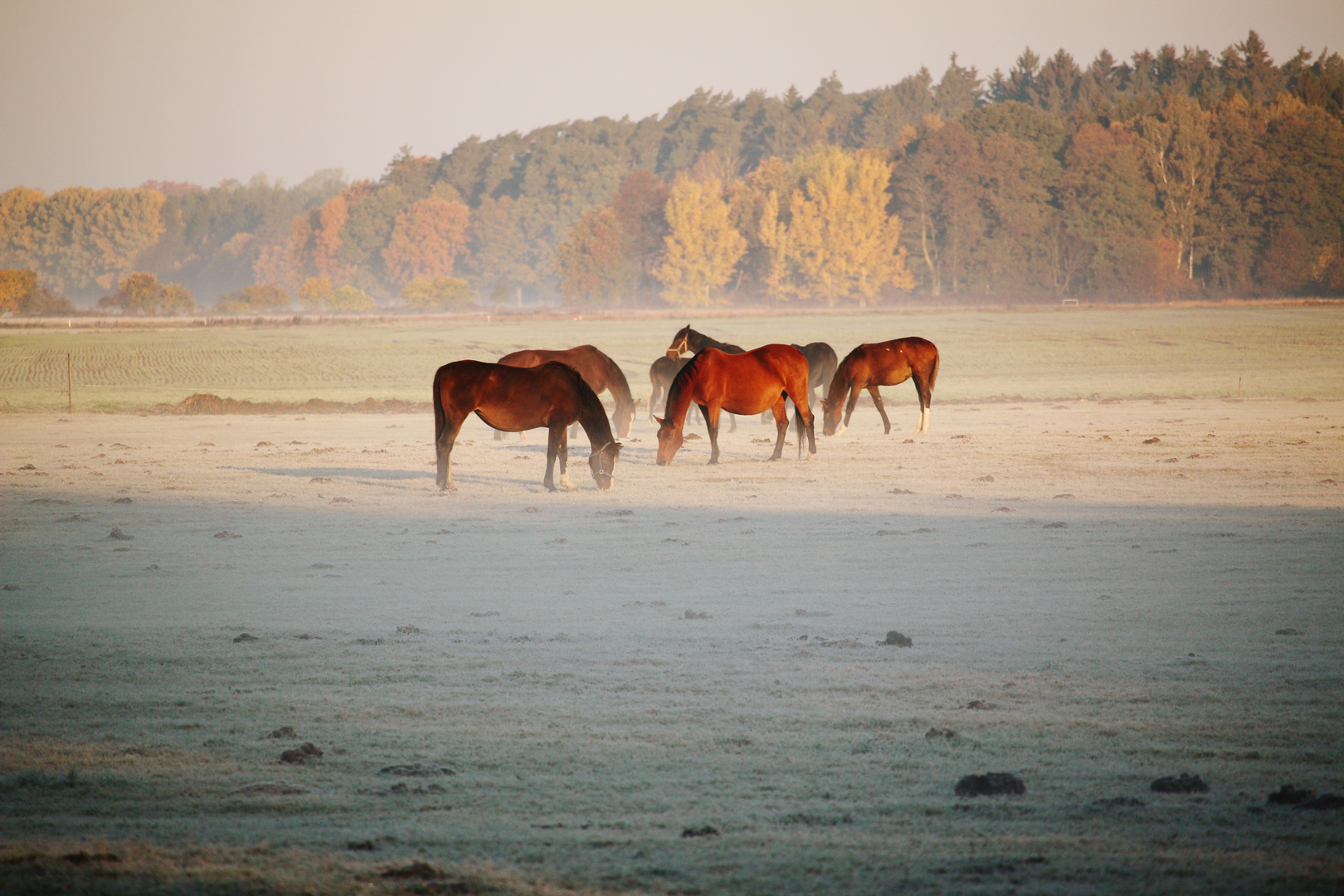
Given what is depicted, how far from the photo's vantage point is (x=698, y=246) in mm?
114875

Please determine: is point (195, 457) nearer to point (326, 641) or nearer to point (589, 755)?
point (326, 641)

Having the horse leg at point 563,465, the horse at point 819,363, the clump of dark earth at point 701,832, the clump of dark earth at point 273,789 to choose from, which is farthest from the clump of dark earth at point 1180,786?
the horse at point 819,363

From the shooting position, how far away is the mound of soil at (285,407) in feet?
98.0

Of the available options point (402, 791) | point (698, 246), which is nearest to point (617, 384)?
point (402, 791)

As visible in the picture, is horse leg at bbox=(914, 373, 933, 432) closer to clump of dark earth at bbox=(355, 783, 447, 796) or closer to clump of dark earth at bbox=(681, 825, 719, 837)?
clump of dark earth at bbox=(355, 783, 447, 796)

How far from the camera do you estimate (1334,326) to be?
53.2 metres

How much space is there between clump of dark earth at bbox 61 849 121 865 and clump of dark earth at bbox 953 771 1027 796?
3155 millimetres

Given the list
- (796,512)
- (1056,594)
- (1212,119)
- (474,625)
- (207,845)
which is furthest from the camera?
(1212,119)

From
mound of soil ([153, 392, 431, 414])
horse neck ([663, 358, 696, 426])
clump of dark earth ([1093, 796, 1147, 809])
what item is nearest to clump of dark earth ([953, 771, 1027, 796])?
clump of dark earth ([1093, 796, 1147, 809])

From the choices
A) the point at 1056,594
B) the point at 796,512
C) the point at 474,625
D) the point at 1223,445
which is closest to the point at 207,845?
the point at 474,625

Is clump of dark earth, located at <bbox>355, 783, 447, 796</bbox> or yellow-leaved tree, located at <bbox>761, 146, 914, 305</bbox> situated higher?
yellow-leaved tree, located at <bbox>761, 146, 914, 305</bbox>

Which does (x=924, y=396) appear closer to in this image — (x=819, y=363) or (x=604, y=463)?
(x=819, y=363)

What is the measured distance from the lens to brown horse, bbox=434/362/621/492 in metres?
15.1

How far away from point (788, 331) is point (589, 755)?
191 feet
